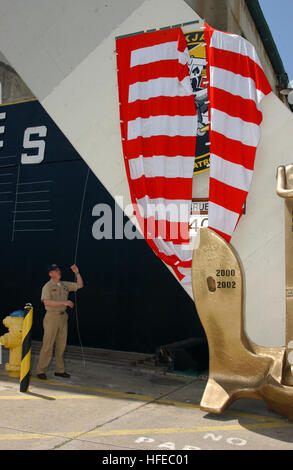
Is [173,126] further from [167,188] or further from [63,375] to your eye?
[63,375]

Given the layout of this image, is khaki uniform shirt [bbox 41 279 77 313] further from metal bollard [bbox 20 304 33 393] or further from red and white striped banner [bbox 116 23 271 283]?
red and white striped banner [bbox 116 23 271 283]

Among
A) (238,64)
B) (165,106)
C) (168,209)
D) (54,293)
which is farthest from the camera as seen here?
(165,106)

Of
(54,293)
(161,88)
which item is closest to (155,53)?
(161,88)

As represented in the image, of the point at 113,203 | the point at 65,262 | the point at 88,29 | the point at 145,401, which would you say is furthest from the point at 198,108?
the point at 145,401

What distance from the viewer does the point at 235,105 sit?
554 centimetres

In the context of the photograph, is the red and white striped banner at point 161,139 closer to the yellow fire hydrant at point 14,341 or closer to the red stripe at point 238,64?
the red stripe at point 238,64

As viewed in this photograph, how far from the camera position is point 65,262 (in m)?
7.28

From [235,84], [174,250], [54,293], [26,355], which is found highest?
[235,84]

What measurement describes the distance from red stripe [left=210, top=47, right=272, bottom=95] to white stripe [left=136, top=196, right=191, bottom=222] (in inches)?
64.4

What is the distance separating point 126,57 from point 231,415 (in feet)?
15.1

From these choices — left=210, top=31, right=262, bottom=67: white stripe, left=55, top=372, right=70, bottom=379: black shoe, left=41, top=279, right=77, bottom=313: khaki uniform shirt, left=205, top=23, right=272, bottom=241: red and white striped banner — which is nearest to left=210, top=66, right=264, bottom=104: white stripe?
left=205, top=23, right=272, bottom=241: red and white striped banner

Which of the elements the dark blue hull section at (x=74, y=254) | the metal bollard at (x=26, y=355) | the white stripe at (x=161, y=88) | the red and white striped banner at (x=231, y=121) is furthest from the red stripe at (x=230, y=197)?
the metal bollard at (x=26, y=355)

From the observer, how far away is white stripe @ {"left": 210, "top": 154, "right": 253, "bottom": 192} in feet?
17.9

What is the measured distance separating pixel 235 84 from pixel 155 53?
3.93 ft
